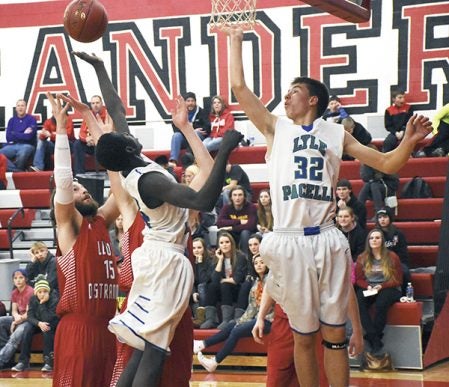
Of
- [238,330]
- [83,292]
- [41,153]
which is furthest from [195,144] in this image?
[41,153]

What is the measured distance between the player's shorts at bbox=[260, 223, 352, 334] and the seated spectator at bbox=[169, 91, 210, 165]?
908 cm

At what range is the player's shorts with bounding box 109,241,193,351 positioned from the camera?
5340mm

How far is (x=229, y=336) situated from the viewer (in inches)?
430

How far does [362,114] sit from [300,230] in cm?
955

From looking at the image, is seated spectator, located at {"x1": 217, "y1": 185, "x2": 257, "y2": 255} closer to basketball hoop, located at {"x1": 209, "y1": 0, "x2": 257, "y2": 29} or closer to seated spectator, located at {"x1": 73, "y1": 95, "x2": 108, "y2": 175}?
basketball hoop, located at {"x1": 209, "y1": 0, "x2": 257, "y2": 29}

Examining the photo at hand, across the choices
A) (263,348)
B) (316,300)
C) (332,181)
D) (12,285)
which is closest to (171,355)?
(316,300)

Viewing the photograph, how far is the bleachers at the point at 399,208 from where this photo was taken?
11.1m

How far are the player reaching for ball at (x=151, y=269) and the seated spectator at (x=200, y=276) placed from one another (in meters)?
6.04

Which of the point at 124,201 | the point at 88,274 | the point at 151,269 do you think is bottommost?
the point at 88,274

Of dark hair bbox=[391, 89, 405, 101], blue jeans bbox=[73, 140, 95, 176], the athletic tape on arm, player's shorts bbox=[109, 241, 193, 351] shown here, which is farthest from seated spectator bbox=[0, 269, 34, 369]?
player's shorts bbox=[109, 241, 193, 351]

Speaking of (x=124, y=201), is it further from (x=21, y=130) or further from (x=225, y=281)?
(x=21, y=130)

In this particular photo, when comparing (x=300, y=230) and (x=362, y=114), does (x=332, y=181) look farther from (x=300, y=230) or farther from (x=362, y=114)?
(x=362, y=114)

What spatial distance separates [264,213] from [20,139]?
5198mm

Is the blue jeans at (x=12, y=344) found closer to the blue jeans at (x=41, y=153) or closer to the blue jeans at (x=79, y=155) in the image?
the blue jeans at (x=79, y=155)
